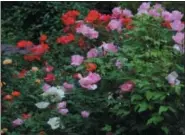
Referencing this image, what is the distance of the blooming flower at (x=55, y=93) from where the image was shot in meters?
4.10

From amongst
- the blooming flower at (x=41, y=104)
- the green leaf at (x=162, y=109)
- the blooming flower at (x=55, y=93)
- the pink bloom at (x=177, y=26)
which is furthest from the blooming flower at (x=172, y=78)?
the blooming flower at (x=41, y=104)

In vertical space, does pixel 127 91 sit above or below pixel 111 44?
below

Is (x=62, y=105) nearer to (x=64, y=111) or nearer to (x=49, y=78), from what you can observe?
(x=64, y=111)

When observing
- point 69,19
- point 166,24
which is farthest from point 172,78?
point 69,19

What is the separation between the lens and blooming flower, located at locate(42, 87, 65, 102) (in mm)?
4098

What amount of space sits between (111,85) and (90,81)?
0.16m

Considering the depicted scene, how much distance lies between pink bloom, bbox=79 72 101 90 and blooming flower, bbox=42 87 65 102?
0.24 meters

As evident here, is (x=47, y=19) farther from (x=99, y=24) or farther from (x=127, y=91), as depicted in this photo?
(x=127, y=91)

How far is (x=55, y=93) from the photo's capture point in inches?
162

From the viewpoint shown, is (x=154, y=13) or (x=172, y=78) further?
(x=154, y=13)

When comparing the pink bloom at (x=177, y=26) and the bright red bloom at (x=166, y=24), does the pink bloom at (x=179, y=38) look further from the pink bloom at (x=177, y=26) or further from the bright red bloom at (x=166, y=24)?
the bright red bloom at (x=166, y=24)

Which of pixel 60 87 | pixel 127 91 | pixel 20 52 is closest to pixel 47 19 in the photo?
pixel 20 52

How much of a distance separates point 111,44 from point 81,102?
0.52 meters

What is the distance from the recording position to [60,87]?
166 inches
